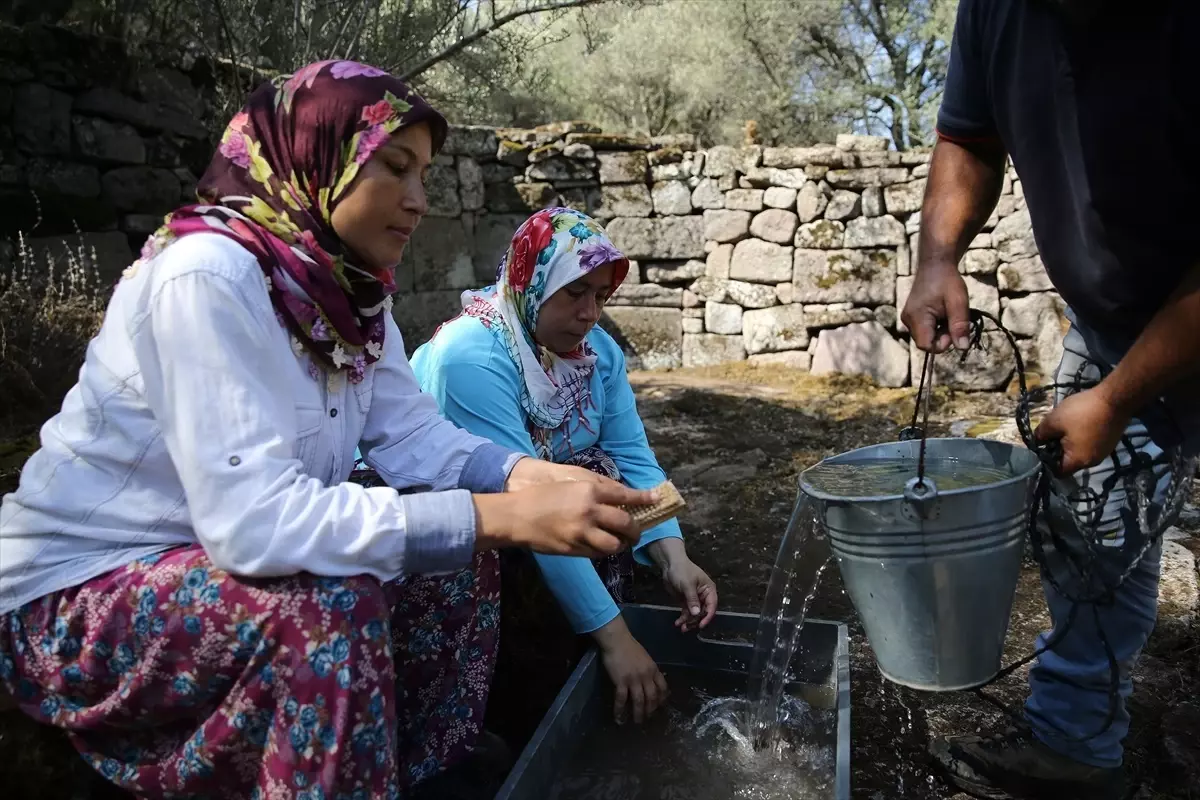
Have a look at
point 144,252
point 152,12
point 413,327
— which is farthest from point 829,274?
point 144,252

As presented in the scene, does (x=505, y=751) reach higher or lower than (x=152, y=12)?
lower

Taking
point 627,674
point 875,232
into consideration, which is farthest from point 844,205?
point 627,674

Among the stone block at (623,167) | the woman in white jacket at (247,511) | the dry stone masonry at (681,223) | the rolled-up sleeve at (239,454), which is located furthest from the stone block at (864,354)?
the rolled-up sleeve at (239,454)

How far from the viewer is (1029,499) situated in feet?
5.17

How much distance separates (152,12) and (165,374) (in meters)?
5.14

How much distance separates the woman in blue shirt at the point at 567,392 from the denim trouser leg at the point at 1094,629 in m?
0.74

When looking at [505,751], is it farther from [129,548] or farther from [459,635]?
[129,548]

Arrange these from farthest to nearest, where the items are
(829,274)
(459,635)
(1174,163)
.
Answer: (829,274) → (459,635) → (1174,163)

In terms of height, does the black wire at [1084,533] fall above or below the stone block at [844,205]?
below

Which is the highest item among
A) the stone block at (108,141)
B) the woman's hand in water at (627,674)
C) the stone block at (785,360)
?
the stone block at (108,141)

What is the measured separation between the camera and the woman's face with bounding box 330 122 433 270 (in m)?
1.49

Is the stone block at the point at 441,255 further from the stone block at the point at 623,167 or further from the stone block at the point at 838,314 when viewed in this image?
the stone block at the point at 838,314

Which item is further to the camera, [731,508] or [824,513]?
[731,508]

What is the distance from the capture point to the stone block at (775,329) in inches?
281
